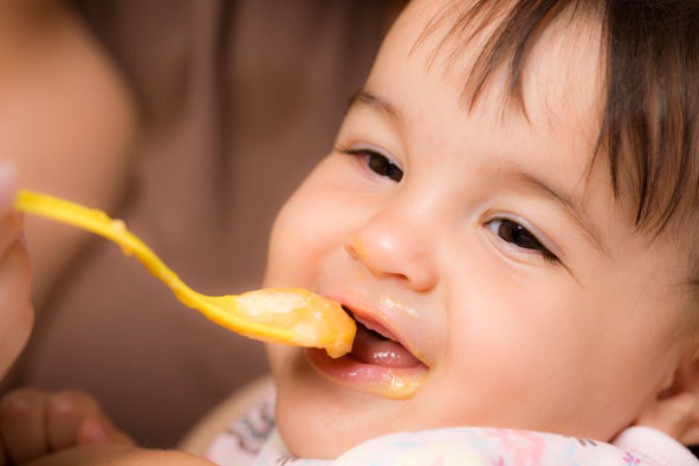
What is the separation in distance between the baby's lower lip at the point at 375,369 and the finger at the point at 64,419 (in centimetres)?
42

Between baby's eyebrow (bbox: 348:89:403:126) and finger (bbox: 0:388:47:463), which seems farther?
finger (bbox: 0:388:47:463)

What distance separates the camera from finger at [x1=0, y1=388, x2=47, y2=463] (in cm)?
119

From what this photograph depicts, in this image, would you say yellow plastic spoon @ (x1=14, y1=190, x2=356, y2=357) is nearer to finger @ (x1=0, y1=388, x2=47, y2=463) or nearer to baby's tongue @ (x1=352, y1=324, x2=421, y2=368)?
baby's tongue @ (x1=352, y1=324, x2=421, y2=368)

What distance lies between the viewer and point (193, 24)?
1747 mm

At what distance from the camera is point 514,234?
3.19ft

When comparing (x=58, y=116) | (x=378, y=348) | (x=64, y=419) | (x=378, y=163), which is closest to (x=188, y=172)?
(x=58, y=116)

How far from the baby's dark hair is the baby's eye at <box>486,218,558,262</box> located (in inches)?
4.1

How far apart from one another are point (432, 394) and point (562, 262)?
7.9 inches

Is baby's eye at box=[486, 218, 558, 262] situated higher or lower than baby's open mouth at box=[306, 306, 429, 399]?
higher

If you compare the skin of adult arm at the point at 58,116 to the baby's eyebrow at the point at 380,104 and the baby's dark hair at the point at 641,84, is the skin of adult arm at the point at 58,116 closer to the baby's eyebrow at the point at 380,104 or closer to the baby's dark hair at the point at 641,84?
the baby's eyebrow at the point at 380,104

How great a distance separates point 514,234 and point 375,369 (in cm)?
21

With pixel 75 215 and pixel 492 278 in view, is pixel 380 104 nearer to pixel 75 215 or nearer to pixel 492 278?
pixel 492 278

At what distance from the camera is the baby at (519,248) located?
92 centimetres

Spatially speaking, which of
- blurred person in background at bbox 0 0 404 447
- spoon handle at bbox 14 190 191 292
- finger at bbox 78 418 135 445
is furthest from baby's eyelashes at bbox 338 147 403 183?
blurred person in background at bbox 0 0 404 447
